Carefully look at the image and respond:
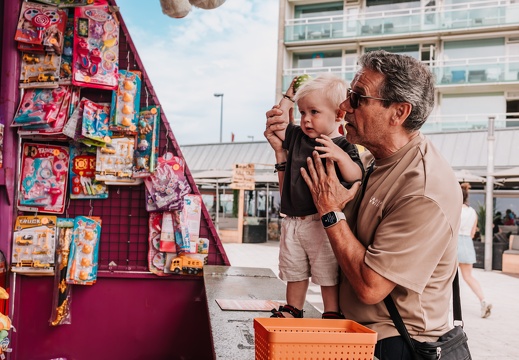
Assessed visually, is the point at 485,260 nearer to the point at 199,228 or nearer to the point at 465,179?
→ the point at 465,179

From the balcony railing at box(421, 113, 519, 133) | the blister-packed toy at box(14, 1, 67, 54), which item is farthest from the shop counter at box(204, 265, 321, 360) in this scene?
the balcony railing at box(421, 113, 519, 133)

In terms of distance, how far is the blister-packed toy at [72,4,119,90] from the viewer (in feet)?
10.6

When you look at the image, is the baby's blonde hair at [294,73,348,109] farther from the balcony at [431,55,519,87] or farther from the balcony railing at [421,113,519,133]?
the balcony at [431,55,519,87]

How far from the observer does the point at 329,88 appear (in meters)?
2.04

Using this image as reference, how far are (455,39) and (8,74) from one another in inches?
910

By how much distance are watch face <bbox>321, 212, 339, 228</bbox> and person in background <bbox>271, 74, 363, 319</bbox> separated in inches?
14.2

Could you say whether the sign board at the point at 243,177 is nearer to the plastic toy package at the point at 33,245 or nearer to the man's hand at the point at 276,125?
the plastic toy package at the point at 33,245

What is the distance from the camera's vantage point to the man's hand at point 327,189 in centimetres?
171

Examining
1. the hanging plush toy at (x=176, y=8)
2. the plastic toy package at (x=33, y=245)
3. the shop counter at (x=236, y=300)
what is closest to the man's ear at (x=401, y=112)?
the shop counter at (x=236, y=300)

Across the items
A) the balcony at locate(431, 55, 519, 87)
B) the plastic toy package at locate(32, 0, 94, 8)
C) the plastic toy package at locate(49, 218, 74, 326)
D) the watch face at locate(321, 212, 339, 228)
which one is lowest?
the plastic toy package at locate(49, 218, 74, 326)

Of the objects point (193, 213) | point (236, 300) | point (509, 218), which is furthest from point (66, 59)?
point (509, 218)

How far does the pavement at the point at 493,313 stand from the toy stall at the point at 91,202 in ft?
11.1

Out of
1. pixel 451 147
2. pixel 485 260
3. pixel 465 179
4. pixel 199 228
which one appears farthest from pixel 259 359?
pixel 451 147

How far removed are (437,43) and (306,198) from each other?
2362 centimetres
